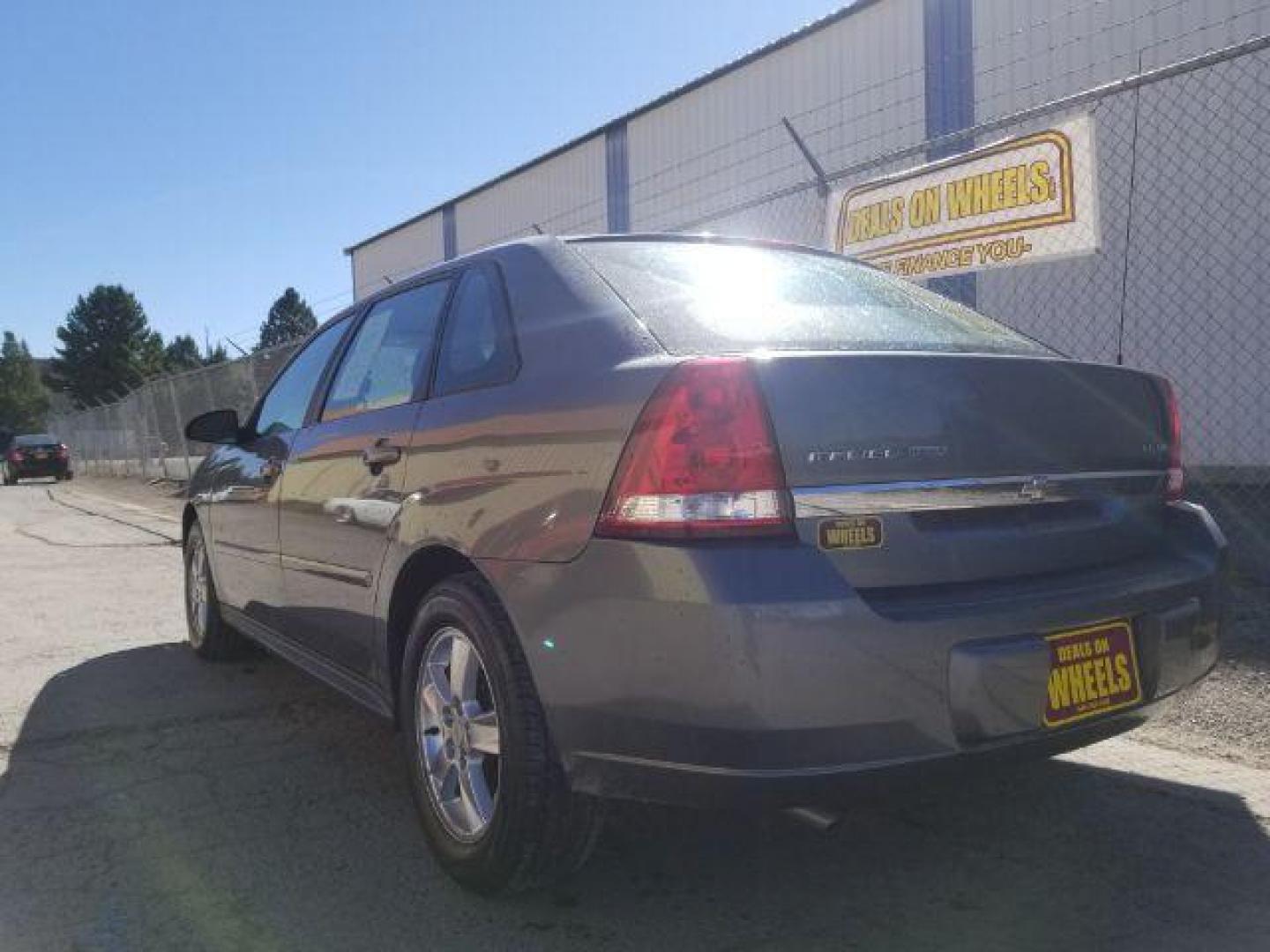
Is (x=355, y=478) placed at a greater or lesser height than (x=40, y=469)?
greater

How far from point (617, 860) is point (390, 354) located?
168 centimetres

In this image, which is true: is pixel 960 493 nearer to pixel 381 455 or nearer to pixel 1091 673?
pixel 1091 673

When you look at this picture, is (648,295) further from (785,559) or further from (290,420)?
(290,420)

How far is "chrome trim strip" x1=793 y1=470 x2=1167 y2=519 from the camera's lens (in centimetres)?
209

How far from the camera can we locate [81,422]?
34219 millimetres

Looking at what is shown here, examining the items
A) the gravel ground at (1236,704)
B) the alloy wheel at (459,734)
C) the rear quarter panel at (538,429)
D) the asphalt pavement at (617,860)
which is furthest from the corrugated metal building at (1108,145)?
the alloy wheel at (459,734)

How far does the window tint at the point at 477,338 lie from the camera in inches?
107

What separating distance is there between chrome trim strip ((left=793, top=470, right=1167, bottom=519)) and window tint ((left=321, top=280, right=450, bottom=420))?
140 cm

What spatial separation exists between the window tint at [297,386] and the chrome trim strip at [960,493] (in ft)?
7.88

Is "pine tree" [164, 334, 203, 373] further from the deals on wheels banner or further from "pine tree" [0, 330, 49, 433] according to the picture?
the deals on wheels banner

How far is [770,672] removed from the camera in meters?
1.97

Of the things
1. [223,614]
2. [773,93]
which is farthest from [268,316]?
[223,614]

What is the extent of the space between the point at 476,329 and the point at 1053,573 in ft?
5.17

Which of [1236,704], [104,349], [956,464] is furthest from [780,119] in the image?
[104,349]
